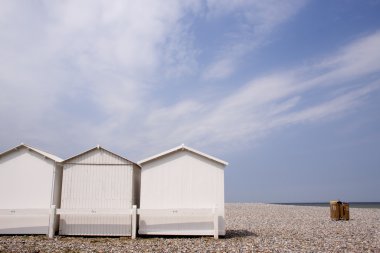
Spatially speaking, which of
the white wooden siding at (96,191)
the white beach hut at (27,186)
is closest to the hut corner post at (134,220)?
the white wooden siding at (96,191)

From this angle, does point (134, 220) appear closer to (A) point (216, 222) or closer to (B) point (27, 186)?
(A) point (216, 222)

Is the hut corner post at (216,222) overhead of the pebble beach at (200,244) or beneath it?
overhead

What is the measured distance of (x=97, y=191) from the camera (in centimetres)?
1794

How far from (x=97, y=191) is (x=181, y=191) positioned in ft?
13.4

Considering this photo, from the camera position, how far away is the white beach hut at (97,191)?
58.0 feet

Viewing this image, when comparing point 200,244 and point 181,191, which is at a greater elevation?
point 181,191

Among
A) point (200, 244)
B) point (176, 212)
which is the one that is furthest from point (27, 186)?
point (200, 244)

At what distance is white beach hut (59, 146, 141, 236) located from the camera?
1769 cm

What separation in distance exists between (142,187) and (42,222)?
511cm

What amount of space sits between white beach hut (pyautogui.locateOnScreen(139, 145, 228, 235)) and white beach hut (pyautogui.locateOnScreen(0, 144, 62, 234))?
4.48 m

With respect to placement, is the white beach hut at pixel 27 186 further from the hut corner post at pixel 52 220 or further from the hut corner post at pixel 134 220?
the hut corner post at pixel 134 220

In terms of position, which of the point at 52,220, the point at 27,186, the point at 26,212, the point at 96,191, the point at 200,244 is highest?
the point at 27,186

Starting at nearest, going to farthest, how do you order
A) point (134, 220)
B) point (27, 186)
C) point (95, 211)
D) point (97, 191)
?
1. point (134, 220)
2. point (95, 211)
3. point (97, 191)
4. point (27, 186)

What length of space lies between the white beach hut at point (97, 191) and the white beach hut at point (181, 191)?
78cm
